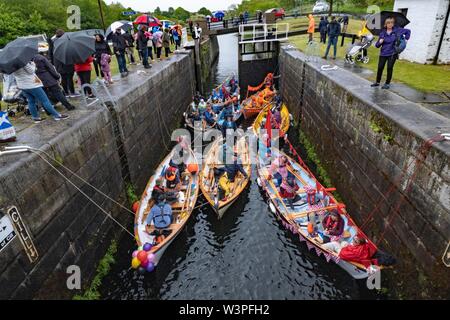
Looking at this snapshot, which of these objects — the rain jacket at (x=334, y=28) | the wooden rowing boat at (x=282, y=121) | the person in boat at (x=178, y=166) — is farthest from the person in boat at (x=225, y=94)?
the person in boat at (x=178, y=166)

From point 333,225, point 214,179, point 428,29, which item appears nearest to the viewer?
point 333,225

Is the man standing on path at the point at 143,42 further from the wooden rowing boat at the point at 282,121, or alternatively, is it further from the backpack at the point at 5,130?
the backpack at the point at 5,130

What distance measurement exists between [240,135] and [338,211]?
828cm

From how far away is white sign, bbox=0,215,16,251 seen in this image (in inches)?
209

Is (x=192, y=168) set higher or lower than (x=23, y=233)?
lower

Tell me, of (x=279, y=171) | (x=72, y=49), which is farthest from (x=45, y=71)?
(x=279, y=171)

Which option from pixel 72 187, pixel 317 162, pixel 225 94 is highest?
pixel 72 187

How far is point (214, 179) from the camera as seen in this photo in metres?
12.2

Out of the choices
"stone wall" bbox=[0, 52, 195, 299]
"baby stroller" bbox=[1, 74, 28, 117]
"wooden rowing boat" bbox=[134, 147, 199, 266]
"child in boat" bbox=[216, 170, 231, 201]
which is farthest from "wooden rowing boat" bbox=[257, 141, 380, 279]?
"baby stroller" bbox=[1, 74, 28, 117]

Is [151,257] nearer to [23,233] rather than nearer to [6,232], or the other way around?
[23,233]

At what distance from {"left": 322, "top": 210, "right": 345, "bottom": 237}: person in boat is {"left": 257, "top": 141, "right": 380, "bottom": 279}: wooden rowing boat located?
0.63 feet

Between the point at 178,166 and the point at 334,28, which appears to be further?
the point at 334,28

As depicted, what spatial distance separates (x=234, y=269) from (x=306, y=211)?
3139mm
